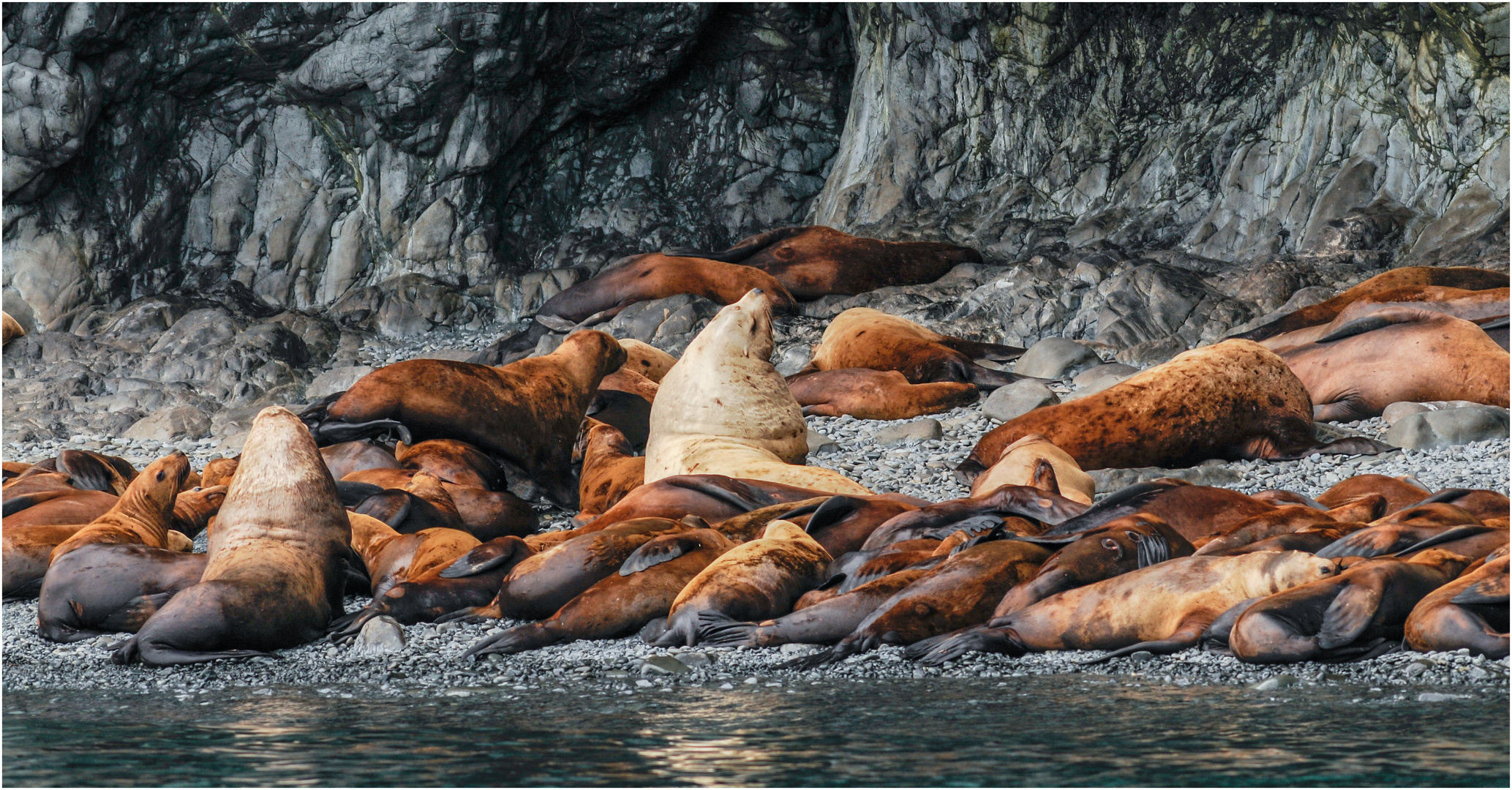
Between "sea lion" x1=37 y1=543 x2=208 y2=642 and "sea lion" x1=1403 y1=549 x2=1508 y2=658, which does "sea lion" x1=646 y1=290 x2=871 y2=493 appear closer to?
"sea lion" x1=37 y1=543 x2=208 y2=642

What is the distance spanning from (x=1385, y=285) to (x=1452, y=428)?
3120 mm

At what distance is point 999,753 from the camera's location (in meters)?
3.02

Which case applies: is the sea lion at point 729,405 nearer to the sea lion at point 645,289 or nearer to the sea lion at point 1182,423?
the sea lion at point 1182,423

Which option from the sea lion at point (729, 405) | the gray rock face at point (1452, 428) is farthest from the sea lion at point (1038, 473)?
the gray rock face at point (1452, 428)

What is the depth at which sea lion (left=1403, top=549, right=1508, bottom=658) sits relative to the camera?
3773 mm

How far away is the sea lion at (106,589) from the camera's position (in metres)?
5.55

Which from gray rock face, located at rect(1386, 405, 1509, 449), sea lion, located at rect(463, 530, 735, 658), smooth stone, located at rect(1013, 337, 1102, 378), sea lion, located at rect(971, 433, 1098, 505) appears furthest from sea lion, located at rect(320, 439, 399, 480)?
gray rock face, located at rect(1386, 405, 1509, 449)

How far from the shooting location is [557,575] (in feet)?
17.6

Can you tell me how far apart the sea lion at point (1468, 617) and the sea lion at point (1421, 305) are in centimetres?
587

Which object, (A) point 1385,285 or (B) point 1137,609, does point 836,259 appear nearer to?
(A) point 1385,285

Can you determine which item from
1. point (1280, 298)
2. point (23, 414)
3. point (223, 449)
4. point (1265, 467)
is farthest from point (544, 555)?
point (23, 414)

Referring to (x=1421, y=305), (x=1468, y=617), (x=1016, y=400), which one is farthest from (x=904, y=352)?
(x=1468, y=617)

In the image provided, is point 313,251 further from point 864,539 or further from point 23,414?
point 864,539

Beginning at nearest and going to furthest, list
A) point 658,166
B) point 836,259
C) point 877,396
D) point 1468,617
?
point 1468,617 < point 877,396 < point 836,259 < point 658,166
